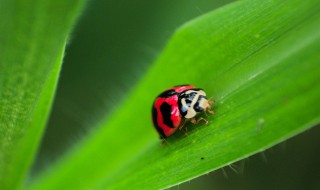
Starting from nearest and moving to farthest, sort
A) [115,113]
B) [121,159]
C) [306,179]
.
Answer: [121,159] → [115,113] → [306,179]

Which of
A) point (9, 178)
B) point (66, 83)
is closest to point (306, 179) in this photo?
point (66, 83)

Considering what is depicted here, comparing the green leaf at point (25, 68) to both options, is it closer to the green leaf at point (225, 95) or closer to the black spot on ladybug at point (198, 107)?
the green leaf at point (225, 95)

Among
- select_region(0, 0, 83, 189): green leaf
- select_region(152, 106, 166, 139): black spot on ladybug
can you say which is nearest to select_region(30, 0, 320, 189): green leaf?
select_region(152, 106, 166, 139): black spot on ladybug

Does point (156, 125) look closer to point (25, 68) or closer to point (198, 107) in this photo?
point (198, 107)

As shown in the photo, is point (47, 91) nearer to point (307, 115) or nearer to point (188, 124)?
point (188, 124)

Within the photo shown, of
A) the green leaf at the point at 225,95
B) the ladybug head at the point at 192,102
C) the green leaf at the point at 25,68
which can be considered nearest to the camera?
the green leaf at the point at 25,68

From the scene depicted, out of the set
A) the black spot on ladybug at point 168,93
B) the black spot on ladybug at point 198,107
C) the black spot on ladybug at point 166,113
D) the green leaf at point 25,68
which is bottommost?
the green leaf at point 25,68

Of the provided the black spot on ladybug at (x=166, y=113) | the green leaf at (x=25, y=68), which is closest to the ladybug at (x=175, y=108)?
the black spot on ladybug at (x=166, y=113)
